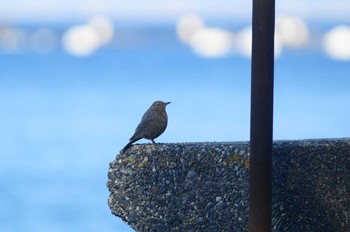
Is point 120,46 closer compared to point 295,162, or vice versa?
point 295,162

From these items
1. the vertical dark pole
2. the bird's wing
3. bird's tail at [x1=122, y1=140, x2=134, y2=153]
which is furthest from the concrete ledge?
the vertical dark pole

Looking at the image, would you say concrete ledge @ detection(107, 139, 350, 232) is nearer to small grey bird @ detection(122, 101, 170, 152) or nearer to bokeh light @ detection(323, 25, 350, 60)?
small grey bird @ detection(122, 101, 170, 152)

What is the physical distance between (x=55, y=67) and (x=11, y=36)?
152 cm

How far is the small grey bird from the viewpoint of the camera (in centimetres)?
431

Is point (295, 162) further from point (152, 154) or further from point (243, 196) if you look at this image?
point (152, 154)

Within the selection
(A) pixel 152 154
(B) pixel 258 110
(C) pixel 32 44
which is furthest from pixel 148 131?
(C) pixel 32 44

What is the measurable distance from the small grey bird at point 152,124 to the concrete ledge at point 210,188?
0.69 feet

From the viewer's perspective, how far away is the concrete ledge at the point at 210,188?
4008 mm

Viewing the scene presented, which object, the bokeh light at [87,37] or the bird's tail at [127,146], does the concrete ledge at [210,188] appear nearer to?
the bird's tail at [127,146]

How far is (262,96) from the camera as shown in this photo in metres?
3.46

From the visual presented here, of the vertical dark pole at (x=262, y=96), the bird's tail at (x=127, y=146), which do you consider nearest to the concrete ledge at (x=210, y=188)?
the bird's tail at (x=127, y=146)

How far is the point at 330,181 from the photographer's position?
4.11 meters

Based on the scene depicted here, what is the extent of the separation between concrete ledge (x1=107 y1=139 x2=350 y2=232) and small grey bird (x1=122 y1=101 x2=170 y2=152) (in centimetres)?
21

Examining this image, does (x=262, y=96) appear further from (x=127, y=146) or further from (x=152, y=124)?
(x=152, y=124)
